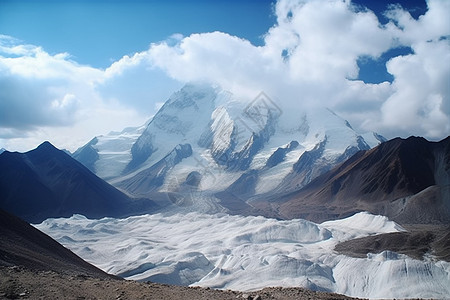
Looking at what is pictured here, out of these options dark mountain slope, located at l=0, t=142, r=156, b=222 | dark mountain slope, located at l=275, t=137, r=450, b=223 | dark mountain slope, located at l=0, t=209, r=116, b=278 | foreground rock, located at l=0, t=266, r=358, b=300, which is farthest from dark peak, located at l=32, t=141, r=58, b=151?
foreground rock, located at l=0, t=266, r=358, b=300

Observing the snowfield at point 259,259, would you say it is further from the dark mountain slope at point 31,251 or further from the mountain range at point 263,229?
the dark mountain slope at point 31,251

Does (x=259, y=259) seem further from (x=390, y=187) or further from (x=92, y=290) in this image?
(x=390, y=187)

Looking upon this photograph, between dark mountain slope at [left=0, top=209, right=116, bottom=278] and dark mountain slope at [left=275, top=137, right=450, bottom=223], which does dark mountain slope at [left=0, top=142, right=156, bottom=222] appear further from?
dark mountain slope at [left=0, top=209, right=116, bottom=278]

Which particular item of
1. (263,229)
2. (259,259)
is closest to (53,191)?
(263,229)

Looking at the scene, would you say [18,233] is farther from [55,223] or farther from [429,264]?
[55,223]

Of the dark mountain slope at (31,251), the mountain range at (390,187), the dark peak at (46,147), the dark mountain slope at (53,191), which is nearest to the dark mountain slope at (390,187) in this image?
the mountain range at (390,187)
